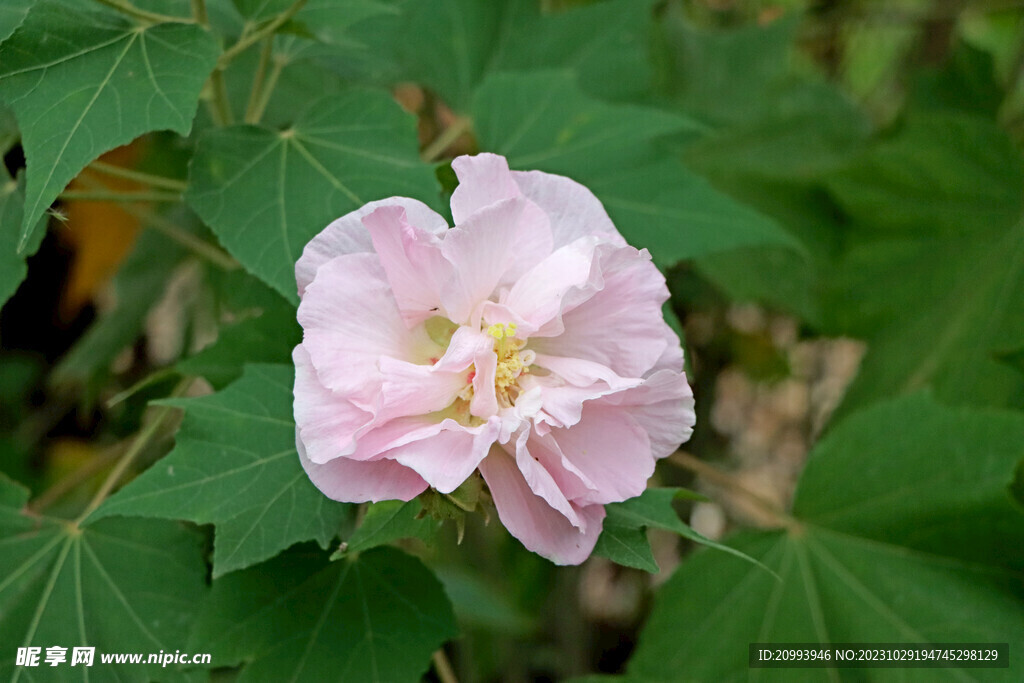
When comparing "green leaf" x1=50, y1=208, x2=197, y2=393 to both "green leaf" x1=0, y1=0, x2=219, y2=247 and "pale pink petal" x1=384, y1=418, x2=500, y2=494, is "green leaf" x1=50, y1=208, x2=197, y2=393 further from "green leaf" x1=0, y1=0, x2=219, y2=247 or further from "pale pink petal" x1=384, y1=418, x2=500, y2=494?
"pale pink petal" x1=384, y1=418, x2=500, y2=494

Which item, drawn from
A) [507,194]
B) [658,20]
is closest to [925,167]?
[658,20]

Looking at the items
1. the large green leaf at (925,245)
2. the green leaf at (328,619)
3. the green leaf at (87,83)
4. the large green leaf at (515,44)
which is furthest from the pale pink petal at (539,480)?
the large green leaf at (925,245)

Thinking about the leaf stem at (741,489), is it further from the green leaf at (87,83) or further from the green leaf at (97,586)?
the green leaf at (87,83)

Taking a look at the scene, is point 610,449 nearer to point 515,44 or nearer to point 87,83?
point 87,83

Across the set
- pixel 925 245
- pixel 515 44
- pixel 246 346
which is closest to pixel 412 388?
pixel 246 346

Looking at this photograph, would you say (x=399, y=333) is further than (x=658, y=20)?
No

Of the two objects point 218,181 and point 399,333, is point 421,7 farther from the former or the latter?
point 399,333
